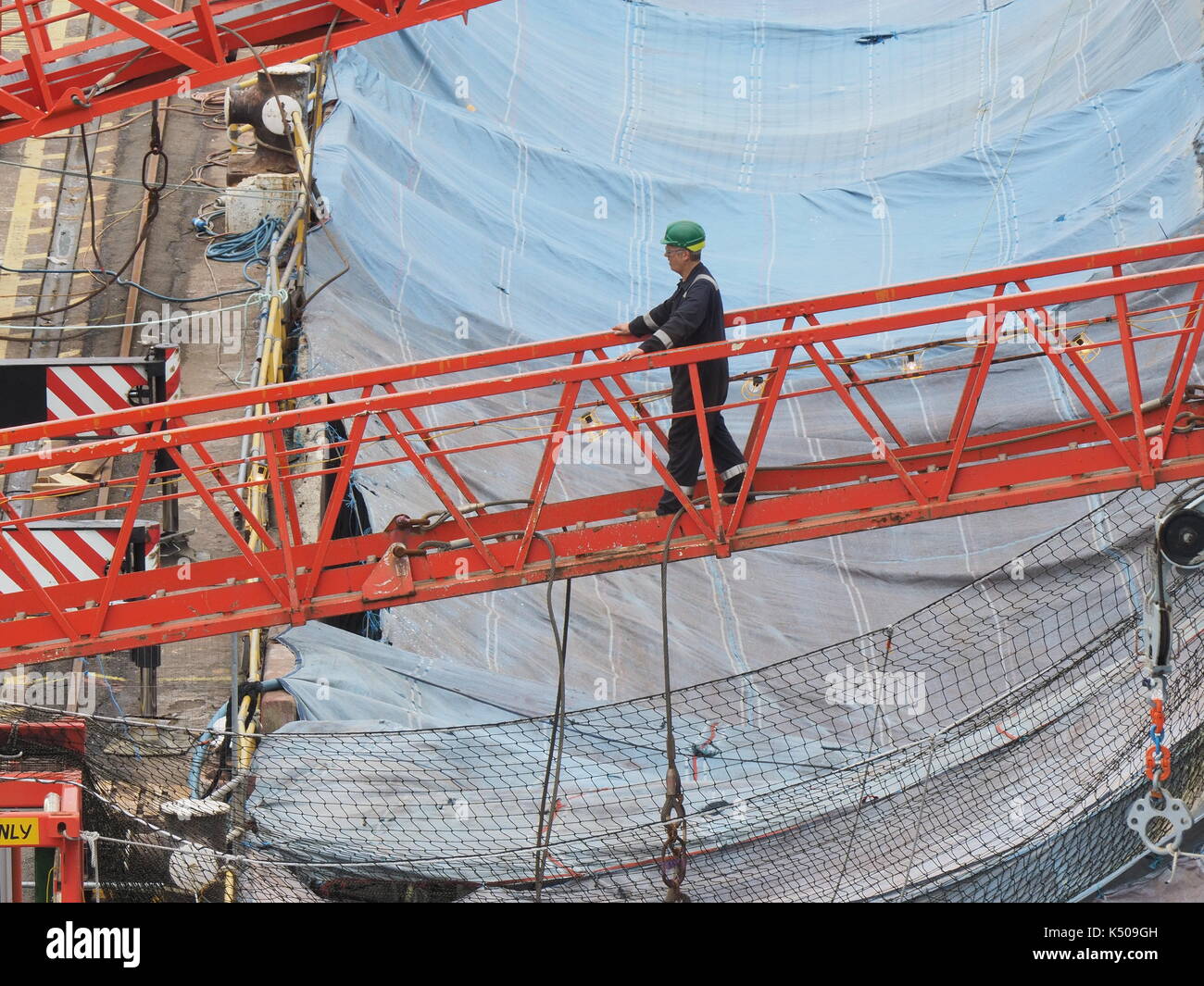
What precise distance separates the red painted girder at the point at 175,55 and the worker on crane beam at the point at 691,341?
4590 millimetres

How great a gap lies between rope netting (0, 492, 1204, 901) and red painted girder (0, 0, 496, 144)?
5.29 m

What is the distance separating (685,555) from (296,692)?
134 inches

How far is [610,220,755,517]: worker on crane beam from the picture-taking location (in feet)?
31.6

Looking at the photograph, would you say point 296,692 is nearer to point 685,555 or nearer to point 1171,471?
point 685,555

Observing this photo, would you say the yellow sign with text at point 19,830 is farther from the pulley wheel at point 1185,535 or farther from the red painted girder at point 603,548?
the pulley wheel at point 1185,535

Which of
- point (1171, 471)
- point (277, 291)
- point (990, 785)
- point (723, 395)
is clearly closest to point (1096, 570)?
point (990, 785)

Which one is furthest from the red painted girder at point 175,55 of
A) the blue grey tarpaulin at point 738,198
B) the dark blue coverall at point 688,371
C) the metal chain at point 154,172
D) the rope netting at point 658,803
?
the rope netting at point 658,803

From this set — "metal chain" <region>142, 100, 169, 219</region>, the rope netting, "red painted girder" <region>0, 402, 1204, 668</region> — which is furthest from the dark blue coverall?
"metal chain" <region>142, 100, 169, 219</region>

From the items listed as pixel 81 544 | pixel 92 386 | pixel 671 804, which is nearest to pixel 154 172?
pixel 92 386

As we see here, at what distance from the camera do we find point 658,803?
11492mm

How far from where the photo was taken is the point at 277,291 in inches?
577

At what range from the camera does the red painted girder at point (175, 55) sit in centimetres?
1309

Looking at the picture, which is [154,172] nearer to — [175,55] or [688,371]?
[175,55]

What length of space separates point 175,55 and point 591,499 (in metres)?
5.43
